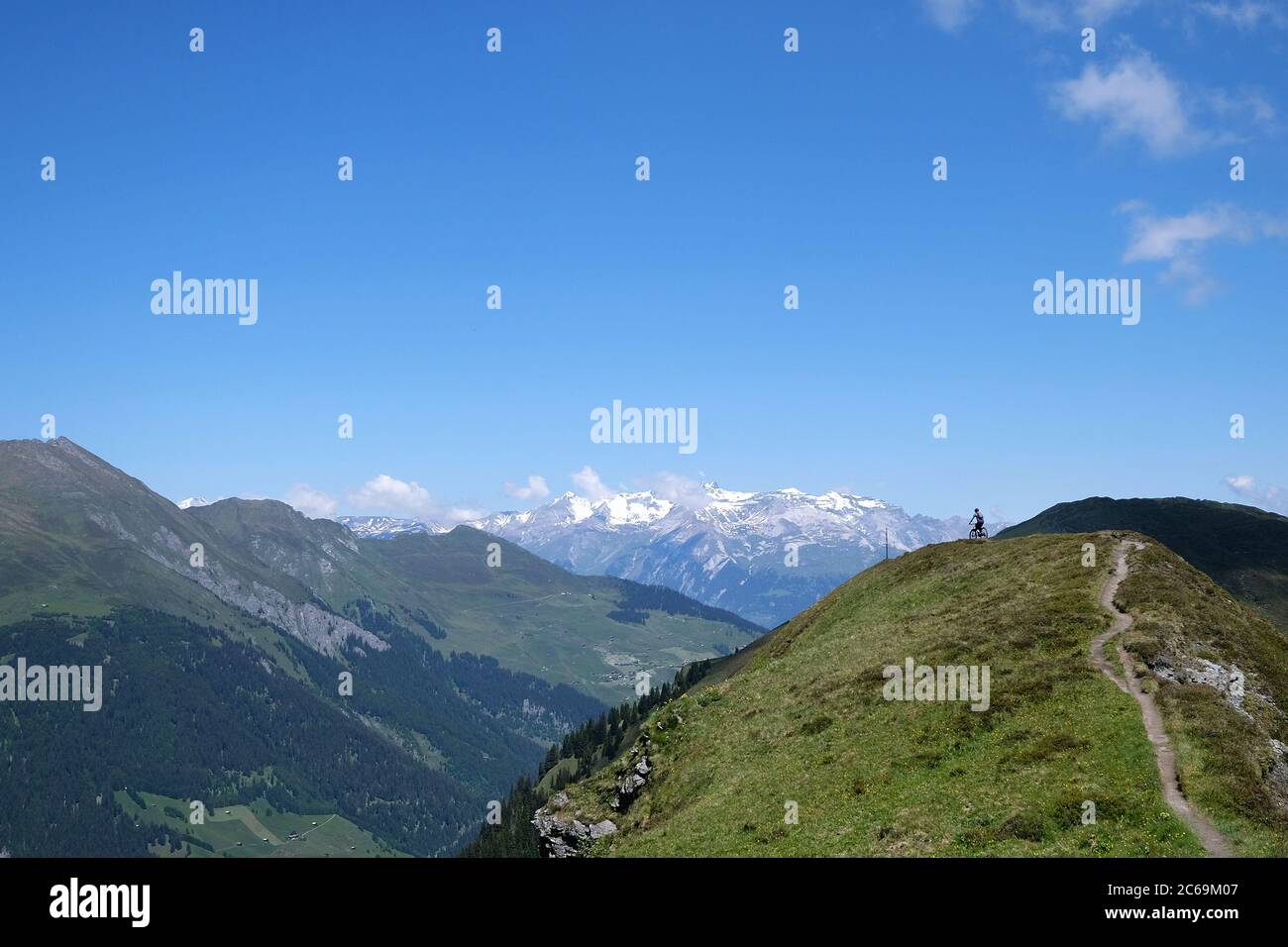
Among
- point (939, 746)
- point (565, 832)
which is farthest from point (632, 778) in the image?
point (939, 746)

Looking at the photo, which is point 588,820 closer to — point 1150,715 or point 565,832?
point 565,832

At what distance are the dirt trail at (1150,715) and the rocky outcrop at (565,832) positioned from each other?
3463cm

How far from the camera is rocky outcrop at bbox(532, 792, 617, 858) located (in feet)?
217

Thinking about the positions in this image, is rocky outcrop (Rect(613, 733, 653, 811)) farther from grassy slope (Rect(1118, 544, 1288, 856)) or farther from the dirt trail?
grassy slope (Rect(1118, 544, 1288, 856))

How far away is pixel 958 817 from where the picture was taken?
39.2m

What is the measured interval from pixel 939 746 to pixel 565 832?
32654 millimetres

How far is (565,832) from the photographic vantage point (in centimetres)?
6900

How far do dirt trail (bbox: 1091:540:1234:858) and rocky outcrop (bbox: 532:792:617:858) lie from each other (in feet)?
114

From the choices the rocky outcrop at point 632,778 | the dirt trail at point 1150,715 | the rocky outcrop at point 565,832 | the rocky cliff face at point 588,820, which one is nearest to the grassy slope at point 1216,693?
the dirt trail at point 1150,715

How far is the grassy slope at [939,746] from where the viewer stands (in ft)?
122
